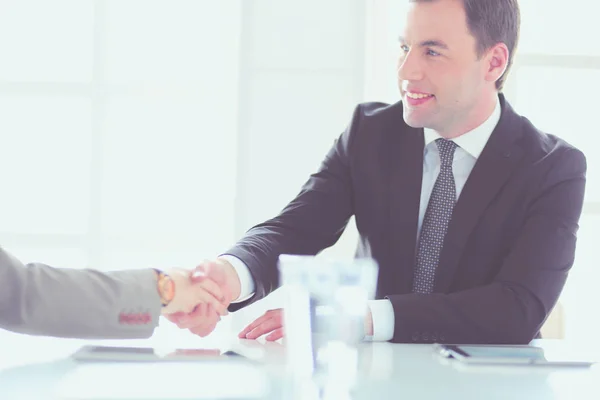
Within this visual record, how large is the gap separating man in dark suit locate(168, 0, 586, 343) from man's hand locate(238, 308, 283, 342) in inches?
8.7

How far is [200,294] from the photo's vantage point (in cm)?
177

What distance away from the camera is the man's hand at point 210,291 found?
5.69 ft

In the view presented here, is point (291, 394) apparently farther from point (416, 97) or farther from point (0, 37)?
point (0, 37)

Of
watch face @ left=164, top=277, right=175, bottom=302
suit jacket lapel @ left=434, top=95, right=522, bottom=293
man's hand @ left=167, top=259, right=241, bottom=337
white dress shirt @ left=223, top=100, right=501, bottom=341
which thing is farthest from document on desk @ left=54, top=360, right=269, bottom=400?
white dress shirt @ left=223, top=100, right=501, bottom=341

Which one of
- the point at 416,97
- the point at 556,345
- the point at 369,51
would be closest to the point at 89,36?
the point at 369,51

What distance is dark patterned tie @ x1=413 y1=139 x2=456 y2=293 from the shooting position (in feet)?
7.00

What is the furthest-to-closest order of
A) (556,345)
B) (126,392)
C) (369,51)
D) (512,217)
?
1. (369,51)
2. (512,217)
3. (556,345)
4. (126,392)

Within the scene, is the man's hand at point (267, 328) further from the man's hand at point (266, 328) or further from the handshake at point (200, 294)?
the handshake at point (200, 294)

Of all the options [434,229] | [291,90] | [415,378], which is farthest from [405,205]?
[291,90]

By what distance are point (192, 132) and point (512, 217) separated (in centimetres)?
200

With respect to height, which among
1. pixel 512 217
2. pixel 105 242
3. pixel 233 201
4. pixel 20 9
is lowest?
pixel 105 242

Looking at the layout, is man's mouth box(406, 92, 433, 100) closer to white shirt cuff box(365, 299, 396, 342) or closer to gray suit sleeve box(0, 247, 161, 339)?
white shirt cuff box(365, 299, 396, 342)

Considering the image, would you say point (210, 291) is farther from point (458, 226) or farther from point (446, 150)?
point (446, 150)

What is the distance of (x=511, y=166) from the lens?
213 centimetres
